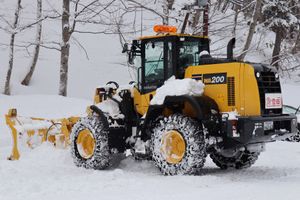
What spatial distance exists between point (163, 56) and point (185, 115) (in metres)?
1.25

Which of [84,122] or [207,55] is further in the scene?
[84,122]

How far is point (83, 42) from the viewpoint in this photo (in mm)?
32438

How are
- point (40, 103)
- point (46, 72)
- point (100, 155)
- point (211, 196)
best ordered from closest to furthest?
point (211, 196) → point (100, 155) → point (40, 103) → point (46, 72)

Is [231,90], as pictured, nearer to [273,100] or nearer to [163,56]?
[273,100]

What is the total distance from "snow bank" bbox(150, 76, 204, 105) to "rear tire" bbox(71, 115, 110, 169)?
1.37 metres

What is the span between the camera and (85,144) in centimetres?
1119

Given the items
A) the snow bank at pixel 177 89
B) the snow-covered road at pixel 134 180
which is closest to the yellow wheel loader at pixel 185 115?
the snow bank at pixel 177 89

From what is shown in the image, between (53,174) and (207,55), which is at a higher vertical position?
(207,55)

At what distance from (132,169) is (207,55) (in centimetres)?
269

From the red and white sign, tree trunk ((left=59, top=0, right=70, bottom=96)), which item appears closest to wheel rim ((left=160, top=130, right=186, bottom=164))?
the red and white sign

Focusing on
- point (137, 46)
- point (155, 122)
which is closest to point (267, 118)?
point (155, 122)

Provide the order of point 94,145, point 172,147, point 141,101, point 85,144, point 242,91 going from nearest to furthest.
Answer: point 242,91
point 172,147
point 141,101
point 94,145
point 85,144

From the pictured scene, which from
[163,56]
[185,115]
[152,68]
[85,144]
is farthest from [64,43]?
[185,115]

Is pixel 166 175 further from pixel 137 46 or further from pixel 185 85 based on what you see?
pixel 137 46
